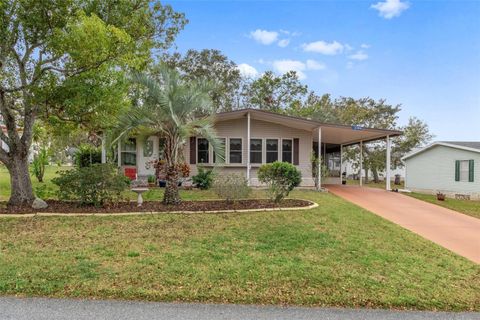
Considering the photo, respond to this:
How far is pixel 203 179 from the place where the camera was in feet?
45.2

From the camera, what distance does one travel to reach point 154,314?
317 cm

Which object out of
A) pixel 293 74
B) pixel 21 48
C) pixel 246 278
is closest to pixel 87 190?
pixel 21 48

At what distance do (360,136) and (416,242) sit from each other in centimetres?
1108

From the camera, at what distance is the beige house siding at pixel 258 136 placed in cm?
1512

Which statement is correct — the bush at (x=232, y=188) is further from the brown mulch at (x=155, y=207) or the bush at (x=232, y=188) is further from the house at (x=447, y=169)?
the house at (x=447, y=169)

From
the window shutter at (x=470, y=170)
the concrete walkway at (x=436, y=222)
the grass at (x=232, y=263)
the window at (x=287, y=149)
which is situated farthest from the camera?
the window at (x=287, y=149)

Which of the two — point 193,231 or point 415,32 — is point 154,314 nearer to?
point 193,231

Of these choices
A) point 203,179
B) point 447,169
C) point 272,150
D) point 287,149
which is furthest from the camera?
point 447,169

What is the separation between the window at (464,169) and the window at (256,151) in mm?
9983

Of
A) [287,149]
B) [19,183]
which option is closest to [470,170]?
[287,149]

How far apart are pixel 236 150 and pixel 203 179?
243cm

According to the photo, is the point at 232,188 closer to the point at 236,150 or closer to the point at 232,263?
the point at 232,263

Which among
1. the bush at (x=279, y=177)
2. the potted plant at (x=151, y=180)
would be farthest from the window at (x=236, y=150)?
the bush at (x=279, y=177)

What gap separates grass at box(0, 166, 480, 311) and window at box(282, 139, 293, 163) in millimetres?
8643
